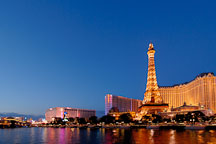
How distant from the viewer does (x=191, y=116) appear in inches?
3903

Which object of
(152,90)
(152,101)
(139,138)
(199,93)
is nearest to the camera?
(139,138)

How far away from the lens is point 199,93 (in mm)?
131375

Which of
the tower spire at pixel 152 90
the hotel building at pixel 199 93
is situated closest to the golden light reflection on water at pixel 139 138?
the tower spire at pixel 152 90

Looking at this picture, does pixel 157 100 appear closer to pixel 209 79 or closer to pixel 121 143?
pixel 209 79

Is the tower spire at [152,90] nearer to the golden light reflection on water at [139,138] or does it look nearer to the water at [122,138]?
the water at [122,138]

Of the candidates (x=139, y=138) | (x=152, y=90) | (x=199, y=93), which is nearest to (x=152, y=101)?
(x=152, y=90)

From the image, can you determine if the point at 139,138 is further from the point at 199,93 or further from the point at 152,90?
the point at 199,93

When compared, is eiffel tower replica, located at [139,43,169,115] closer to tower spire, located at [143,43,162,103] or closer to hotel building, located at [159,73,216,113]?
tower spire, located at [143,43,162,103]

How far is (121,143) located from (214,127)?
170 ft

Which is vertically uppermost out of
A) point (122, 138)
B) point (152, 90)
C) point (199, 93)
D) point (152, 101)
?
point (152, 90)

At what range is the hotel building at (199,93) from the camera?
411 feet

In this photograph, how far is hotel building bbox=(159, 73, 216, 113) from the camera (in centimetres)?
12519

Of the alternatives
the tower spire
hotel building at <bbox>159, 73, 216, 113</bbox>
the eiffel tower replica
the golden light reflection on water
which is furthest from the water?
hotel building at <bbox>159, 73, 216, 113</bbox>

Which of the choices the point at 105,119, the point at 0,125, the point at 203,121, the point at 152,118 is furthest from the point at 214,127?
the point at 0,125
